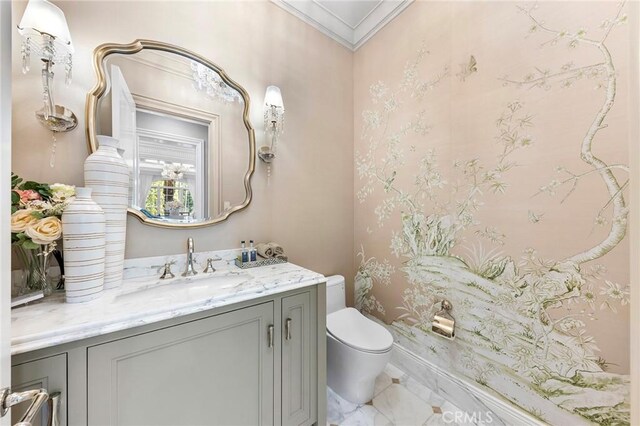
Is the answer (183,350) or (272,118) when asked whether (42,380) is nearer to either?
(183,350)

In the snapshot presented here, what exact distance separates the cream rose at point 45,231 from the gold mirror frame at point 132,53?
0.38 meters

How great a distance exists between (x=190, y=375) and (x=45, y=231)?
A: 741 mm

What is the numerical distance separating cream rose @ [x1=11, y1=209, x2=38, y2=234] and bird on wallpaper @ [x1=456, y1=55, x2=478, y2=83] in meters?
2.13

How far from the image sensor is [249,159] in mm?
1608

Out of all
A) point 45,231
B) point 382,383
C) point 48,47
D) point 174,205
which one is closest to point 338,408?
point 382,383

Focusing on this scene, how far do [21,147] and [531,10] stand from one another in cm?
245

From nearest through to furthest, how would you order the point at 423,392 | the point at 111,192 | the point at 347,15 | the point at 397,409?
the point at 111,192 < the point at 397,409 < the point at 423,392 < the point at 347,15

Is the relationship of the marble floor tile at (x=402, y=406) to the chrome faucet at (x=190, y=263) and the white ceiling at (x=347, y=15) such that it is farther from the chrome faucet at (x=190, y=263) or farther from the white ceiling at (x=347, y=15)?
the white ceiling at (x=347, y=15)

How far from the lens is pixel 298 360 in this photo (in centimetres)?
118

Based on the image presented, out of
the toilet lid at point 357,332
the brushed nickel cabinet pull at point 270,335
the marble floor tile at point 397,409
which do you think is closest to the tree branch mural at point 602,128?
the toilet lid at point 357,332

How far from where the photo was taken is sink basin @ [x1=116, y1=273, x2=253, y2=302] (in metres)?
1.01

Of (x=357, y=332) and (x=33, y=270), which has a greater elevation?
(x=33, y=270)

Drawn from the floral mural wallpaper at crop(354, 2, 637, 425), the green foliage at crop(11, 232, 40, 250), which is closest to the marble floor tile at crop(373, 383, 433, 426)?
the floral mural wallpaper at crop(354, 2, 637, 425)

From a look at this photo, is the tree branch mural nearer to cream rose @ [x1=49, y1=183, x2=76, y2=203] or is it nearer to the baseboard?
the baseboard
